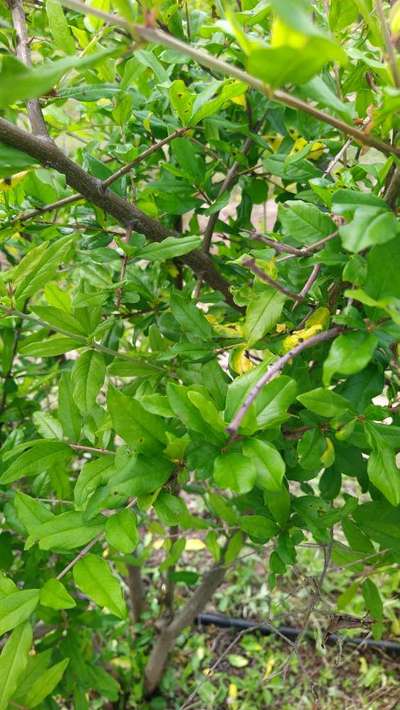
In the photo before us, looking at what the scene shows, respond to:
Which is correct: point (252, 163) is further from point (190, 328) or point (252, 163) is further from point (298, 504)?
point (298, 504)

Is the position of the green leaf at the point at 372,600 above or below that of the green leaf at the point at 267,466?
below

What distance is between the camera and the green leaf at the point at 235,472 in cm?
50

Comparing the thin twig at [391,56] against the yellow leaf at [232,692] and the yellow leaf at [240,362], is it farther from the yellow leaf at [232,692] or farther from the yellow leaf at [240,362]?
the yellow leaf at [232,692]

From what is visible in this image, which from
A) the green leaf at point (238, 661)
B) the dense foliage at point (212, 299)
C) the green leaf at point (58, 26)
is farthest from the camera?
the green leaf at point (238, 661)

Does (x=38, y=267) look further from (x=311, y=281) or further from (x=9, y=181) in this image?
(x=311, y=281)

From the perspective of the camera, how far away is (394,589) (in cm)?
177

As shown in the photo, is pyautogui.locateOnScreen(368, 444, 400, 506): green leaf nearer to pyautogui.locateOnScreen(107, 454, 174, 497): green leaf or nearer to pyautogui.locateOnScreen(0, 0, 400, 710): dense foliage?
pyautogui.locateOnScreen(0, 0, 400, 710): dense foliage

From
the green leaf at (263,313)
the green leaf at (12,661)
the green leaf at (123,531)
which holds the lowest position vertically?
the green leaf at (12,661)

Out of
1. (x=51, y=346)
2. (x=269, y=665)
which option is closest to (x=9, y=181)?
(x=51, y=346)

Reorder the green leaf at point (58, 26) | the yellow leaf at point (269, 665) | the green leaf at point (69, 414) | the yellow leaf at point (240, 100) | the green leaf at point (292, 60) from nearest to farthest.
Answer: the green leaf at point (292, 60) → the green leaf at point (58, 26) → the green leaf at point (69, 414) → the yellow leaf at point (240, 100) → the yellow leaf at point (269, 665)

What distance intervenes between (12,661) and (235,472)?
0.40 m

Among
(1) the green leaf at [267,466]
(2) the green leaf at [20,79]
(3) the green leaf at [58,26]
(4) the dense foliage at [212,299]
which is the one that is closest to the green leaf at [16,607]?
(4) the dense foliage at [212,299]

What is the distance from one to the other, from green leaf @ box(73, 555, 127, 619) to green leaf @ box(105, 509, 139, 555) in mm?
58

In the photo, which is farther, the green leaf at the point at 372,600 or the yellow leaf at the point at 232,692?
the yellow leaf at the point at 232,692
